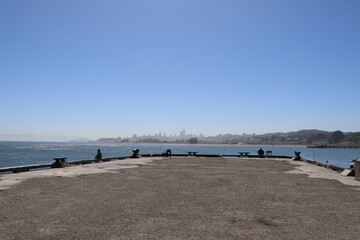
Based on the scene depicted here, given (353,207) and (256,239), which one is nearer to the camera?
(256,239)

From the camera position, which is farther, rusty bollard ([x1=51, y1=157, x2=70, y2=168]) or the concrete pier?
rusty bollard ([x1=51, y1=157, x2=70, y2=168])

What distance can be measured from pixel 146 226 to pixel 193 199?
3485mm

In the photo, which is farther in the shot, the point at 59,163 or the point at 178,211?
the point at 59,163

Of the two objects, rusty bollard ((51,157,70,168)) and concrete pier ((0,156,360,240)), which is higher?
rusty bollard ((51,157,70,168))

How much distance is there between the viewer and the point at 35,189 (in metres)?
12.0

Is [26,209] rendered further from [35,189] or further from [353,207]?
[353,207]

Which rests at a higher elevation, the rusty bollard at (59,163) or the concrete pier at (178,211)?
the rusty bollard at (59,163)

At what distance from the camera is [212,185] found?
13.4 meters

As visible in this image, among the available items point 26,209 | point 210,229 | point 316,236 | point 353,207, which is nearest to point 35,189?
point 26,209

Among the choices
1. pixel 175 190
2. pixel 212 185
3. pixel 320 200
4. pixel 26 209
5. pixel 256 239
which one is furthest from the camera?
pixel 212 185

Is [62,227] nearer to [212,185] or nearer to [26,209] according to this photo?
[26,209]

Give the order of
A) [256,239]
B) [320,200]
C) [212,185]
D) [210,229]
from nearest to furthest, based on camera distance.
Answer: [256,239] → [210,229] → [320,200] → [212,185]

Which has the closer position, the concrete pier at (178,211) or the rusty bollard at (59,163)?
the concrete pier at (178,211)

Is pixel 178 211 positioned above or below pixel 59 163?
below
